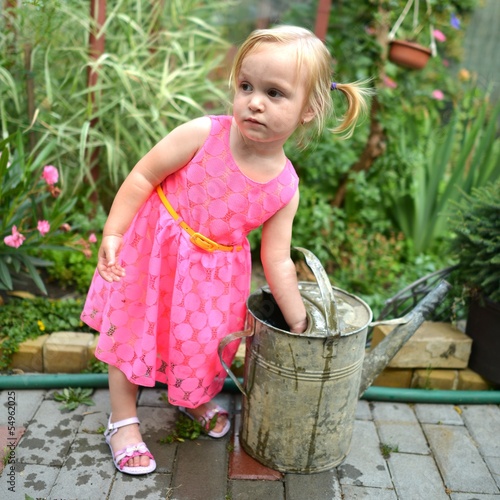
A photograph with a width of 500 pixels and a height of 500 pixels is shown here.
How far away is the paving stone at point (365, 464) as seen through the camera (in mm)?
2092

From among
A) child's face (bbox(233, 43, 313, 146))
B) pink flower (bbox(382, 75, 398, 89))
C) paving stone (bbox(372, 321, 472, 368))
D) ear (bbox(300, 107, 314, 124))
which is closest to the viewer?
child's face (bbox(233, 43, 313, 146))

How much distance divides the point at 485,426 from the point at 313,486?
2.76 ft

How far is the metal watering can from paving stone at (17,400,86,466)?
2.07 ft

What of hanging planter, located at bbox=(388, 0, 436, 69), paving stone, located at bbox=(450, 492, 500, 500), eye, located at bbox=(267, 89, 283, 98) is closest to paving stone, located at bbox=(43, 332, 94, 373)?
eye, located at bbox=(267, 89, 283, 98)

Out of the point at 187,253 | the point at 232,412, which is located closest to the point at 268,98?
the point at 187,253

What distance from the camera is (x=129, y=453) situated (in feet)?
6.70

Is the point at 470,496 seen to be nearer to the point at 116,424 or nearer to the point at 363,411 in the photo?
the point at 363,411

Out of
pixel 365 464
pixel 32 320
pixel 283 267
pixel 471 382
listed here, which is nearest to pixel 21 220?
pixel 32 320

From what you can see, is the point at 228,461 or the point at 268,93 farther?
the point at 228,461

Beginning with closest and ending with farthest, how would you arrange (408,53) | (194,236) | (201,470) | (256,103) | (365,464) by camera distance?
(256,103)
(194,236)
(201,470)
(365,464)
(408,53)

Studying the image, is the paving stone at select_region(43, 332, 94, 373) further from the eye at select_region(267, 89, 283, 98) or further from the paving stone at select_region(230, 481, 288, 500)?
the eye at select_region(267, 89, 283, 98)

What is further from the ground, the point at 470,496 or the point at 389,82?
the point at 389,82

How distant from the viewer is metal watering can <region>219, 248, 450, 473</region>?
75.2 inches

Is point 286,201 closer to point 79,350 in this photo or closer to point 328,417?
point 328,417
